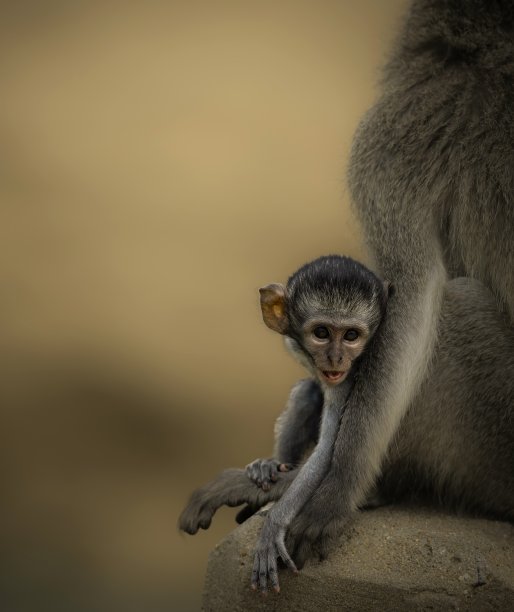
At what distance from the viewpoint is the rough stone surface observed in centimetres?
369

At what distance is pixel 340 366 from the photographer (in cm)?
383

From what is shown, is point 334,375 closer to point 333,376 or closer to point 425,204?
point 333,376

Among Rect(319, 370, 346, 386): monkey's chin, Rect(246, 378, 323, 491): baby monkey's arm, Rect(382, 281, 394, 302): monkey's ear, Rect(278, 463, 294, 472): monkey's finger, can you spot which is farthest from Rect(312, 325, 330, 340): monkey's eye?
Rect(278, 463, 294, 472): monkey's finger

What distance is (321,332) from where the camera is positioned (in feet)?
13.0

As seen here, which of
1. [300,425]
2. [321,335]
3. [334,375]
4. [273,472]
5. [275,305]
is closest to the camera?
[334,375]

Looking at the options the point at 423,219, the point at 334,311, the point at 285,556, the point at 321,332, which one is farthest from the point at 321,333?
the point at 285,556

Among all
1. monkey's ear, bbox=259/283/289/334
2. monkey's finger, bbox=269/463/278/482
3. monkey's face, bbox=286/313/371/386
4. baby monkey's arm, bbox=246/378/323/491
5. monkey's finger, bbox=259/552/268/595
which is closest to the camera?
monkey's finger, bbox=259/552/268/595

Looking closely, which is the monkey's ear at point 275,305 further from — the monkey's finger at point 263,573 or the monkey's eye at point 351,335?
the monkey's finger at point 263,573

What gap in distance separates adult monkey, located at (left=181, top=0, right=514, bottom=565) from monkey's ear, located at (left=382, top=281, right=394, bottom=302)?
24 mm

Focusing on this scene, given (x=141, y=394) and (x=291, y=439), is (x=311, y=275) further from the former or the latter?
(x=141, y=394)

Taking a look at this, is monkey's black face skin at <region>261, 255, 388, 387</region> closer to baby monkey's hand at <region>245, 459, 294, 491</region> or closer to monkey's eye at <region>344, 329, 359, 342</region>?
monkey's eye at <region>344, 329, 359, 342</region>

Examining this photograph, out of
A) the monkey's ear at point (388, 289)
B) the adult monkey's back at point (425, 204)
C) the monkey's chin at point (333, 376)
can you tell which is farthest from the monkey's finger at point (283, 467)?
the monkey's ear at point (388, 289)

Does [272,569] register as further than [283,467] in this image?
No

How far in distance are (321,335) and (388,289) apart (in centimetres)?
33
